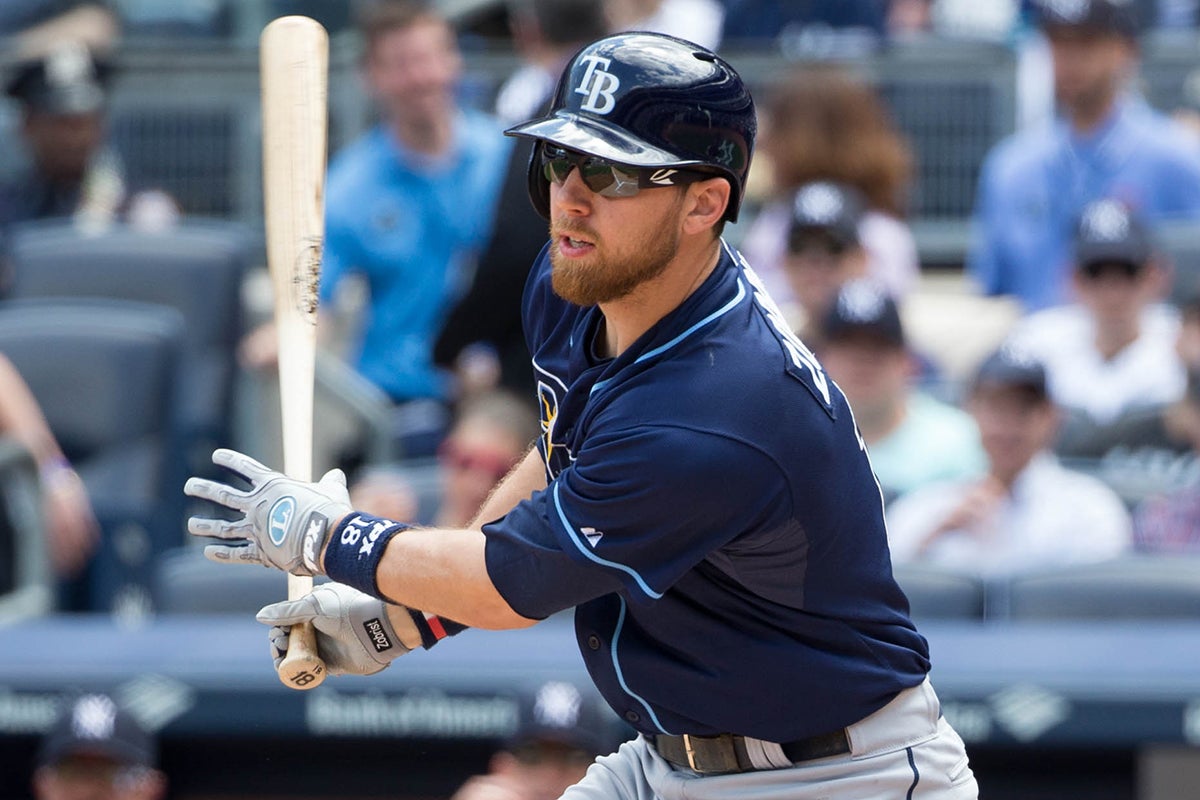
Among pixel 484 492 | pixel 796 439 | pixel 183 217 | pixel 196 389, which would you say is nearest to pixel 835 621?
pixel 796 439

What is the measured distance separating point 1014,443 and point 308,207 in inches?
89.9

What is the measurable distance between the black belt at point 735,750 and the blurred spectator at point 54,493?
3.05 meters

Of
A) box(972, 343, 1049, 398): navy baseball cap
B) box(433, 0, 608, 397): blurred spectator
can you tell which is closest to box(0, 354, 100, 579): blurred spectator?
box(433, 0, 608, 397): blurred spectator

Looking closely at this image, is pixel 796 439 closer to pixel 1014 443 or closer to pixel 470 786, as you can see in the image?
pixel 470 786

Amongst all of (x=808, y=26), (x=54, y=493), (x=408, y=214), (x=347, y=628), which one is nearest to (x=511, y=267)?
(x=408, y=214)

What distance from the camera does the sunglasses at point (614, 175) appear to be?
8.91ft

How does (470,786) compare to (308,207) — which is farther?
(470,786)

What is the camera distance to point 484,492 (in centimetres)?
483

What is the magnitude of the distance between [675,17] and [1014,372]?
295 cm

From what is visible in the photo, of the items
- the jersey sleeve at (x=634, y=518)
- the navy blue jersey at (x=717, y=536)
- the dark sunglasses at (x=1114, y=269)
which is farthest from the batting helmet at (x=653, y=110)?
the dark sunglasses at (x=1114, y=269)

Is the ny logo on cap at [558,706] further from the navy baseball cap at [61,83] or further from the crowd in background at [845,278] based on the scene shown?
the navy baseball cap at [61,83]

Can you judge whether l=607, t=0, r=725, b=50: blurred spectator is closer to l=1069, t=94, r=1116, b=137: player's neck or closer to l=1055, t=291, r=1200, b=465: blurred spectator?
l=1069, t=94, r=1116, b=137: player's neck

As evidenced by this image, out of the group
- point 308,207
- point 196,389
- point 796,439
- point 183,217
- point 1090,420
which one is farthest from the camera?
point 183,217

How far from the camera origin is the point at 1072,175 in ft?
20.9
